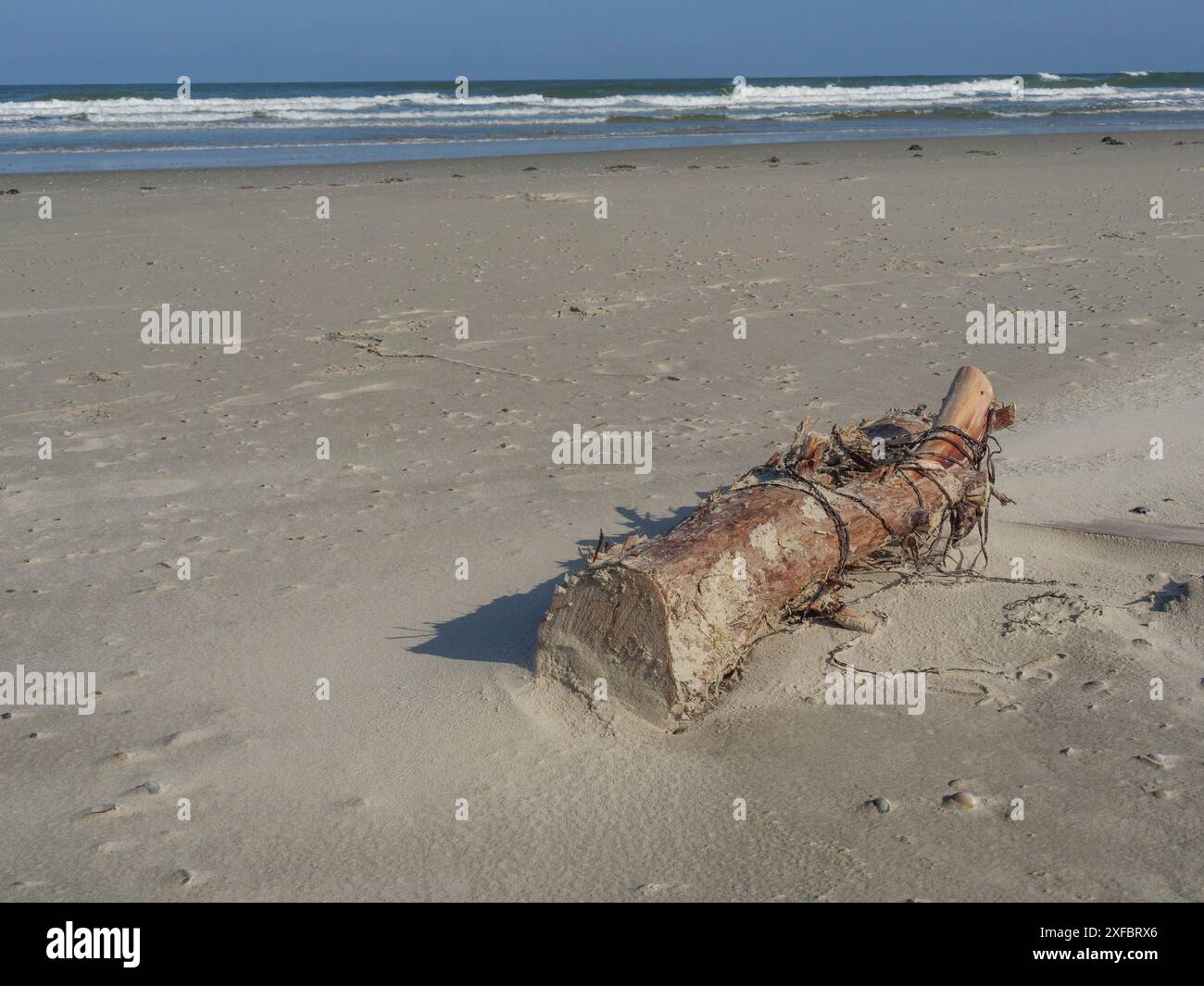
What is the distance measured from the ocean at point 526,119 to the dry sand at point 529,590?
13229 mm

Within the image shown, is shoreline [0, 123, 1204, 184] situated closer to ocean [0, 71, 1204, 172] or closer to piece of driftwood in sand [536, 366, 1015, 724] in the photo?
ocean [0, 71, 1204, 172]

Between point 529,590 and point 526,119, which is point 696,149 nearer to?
point 526,119

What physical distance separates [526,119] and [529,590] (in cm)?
3049

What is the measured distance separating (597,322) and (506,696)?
17.4 ft

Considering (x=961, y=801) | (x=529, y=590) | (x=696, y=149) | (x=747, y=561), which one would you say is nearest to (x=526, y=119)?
(x=696, y=149)

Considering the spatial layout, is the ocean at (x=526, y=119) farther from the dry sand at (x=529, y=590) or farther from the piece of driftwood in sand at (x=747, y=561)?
the piece of driftwood in sand at (x=747, y=561)

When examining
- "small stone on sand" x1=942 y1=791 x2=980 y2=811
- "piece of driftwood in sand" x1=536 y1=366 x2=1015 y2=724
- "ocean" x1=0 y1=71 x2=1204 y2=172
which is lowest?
"small stone on sand" x1=942 y1=791 x2=980 y2=811

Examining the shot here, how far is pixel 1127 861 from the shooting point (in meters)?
2.75

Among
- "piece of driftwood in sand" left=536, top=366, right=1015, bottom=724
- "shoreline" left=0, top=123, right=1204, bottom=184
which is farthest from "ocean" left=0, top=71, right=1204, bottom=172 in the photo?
"piece of driftwood in sand" left=536, top=366, right=1015, bottom=724

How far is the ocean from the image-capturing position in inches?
908

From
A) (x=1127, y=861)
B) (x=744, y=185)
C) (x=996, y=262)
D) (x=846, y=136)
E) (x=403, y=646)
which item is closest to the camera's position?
(x=1127, y=861)

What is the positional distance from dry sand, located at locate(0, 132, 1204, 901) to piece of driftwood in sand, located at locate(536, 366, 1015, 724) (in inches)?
5.2
